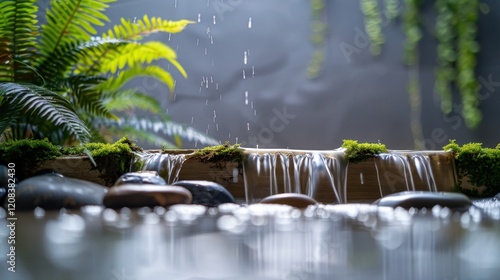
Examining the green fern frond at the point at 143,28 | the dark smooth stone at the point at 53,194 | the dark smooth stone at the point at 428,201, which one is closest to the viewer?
the dark smooth stone at the point at 53,194

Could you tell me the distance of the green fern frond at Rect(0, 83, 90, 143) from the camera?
9.20 feet

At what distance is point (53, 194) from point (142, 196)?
422mm

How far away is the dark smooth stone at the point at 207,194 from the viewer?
2.71 metres

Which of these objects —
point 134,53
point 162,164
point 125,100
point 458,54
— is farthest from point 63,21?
point 458,54

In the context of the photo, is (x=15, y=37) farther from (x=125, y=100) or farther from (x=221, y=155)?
(x=221, y=155)

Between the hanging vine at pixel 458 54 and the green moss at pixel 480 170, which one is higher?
the hanging vine at pixel 458 54

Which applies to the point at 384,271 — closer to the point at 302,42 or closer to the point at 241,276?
the point at 241,276

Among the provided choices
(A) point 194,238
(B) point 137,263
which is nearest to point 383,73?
(A) point 194,238

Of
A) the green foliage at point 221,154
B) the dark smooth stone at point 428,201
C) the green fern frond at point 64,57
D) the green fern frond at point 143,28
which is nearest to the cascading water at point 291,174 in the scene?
the green foliage at point 221,154

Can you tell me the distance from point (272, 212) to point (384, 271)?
134 centimetres

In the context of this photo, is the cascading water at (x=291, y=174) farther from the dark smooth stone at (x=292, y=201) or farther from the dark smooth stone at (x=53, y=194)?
the dark smooth stone at (x=53, y=194)

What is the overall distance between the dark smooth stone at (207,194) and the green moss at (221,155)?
1.16 feet

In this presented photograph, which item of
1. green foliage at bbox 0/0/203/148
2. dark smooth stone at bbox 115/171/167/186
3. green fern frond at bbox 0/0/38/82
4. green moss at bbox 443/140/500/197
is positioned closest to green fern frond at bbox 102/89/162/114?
green foliage at bbox 0/0/203/148

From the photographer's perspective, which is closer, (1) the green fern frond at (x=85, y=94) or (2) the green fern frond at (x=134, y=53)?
(1) the green fern frond at (x=85, y=94)
